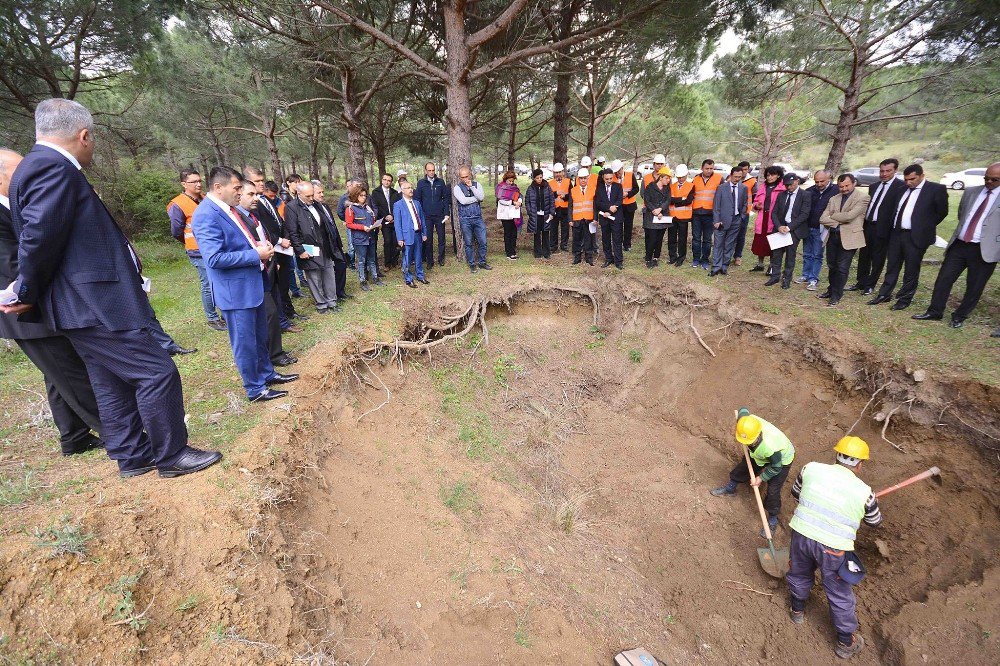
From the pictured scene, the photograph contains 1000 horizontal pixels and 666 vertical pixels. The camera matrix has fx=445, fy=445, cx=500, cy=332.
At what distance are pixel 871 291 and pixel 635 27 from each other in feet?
18.8

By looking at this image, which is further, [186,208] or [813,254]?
[813,254]

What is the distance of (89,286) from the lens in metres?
2.58

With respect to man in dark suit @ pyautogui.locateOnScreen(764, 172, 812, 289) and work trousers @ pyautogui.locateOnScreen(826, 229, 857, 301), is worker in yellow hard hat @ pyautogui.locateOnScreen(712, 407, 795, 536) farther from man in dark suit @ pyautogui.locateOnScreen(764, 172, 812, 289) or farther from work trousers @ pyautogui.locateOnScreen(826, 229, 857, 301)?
man in dark suit @ pyautogui.locateOnScreen(764, 172, 812, 289)

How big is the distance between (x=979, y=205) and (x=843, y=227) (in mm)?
1302

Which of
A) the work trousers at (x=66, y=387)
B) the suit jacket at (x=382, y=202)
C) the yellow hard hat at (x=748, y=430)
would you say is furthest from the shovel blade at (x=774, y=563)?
the suit jacket at (x=382, y=202)

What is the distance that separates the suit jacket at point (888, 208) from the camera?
591cm

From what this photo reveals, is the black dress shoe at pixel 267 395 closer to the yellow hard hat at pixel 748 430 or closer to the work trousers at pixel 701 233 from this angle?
the yellow hard hat at pixel 748 430

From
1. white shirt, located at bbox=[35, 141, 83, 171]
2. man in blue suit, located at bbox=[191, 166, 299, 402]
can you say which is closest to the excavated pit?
man in blue suit, located at bbox=[191, 166, 299, 402]

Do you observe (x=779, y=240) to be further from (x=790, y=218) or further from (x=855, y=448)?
(x=855, y=448)

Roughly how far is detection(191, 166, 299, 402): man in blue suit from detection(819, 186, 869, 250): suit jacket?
7.12m

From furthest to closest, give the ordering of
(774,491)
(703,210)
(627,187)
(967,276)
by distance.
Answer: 1. (627,187)
2. (703,210)
3. (967,276)
4. (774,491)

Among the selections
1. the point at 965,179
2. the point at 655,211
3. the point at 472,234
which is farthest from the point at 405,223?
the point at 965,179

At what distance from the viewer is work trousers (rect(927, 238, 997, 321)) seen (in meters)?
5.16

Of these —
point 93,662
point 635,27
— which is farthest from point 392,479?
point 635,27
